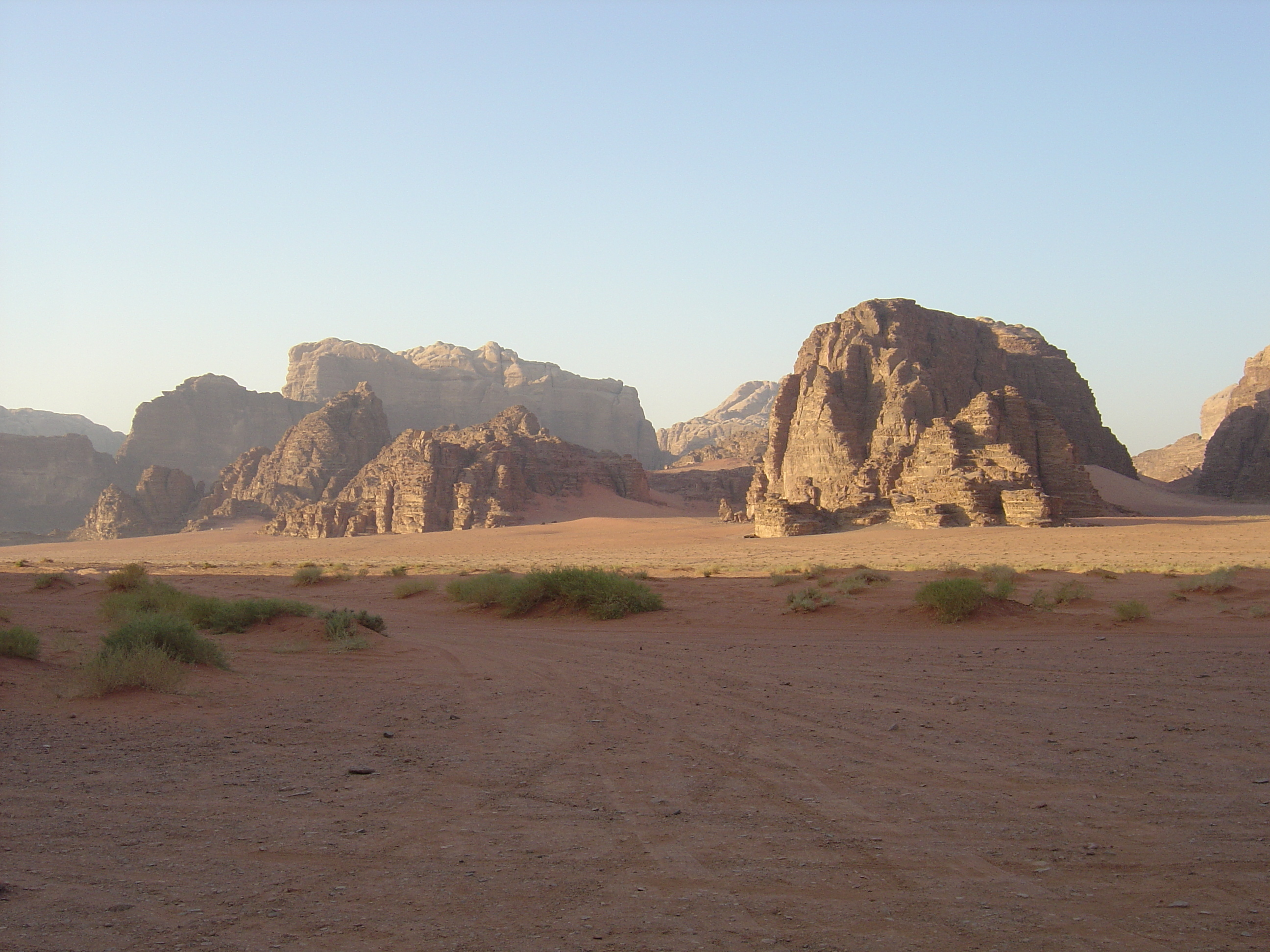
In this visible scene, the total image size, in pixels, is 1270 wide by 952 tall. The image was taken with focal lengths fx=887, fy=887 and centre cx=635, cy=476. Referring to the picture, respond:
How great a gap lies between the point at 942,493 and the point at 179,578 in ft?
85.8

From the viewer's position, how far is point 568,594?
14984mm

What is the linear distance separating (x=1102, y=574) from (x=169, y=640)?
15.9 m

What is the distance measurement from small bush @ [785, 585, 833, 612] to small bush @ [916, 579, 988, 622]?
5.81 feet

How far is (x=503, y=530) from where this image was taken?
4462 centimetres

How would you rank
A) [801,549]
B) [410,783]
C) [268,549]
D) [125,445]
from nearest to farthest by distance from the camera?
[410,783], [801,549], [268,549], [125,445]

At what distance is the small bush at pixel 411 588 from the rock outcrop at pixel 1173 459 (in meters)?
86.1

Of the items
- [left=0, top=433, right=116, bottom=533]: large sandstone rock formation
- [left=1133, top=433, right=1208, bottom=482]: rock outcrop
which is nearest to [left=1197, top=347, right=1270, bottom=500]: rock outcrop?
[left=1133, top=433, right=1208, bottom=482]: rock outcrop

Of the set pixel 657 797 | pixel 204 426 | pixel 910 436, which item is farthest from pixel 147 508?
pixel 657 797

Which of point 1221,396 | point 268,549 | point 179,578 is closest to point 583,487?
point 268,549

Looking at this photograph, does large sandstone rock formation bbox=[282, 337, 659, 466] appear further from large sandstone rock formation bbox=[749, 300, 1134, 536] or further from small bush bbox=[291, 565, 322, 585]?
small bush bbox=[291, 565, 322, 585]

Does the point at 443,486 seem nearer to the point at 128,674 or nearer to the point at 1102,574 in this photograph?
the point at 1102,574

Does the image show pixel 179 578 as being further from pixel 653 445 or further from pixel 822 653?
pixel 653 445

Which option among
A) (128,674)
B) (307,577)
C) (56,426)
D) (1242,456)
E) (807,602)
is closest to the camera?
(128,674)

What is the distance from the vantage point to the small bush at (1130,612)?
37.9 feet
